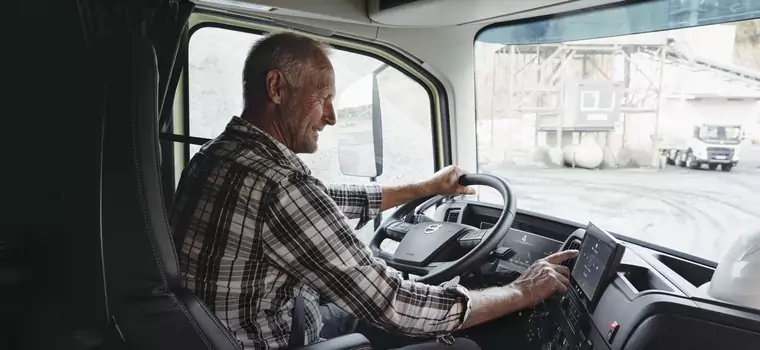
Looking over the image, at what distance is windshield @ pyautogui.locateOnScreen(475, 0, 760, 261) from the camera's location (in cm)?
171

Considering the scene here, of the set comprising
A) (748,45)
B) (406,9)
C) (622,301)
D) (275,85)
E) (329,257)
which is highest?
(406,9)

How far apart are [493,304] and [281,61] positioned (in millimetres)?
846

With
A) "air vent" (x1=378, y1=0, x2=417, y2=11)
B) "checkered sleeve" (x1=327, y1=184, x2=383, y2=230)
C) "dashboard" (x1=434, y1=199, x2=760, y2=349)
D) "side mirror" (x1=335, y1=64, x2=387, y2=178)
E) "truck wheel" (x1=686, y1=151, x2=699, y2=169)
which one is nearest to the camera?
"dashboard" (x1=434, y1=199, x2=760, y2=349)

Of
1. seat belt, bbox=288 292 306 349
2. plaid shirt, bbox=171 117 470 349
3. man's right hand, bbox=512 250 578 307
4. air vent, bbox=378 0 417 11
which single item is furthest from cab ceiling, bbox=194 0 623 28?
seat belt, bbox=288 292 306 349

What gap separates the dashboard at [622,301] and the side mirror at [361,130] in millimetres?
647

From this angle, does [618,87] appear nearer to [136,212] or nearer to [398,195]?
[398,195]

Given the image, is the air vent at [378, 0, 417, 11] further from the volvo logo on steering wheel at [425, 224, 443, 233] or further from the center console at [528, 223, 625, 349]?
the center console at [528, 223, 625, 349]

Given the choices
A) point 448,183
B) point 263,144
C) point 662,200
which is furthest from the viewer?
point 448,183

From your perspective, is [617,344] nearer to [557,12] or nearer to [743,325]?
[743,325]

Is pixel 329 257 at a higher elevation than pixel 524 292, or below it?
higher

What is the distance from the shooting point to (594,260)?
1573 mm

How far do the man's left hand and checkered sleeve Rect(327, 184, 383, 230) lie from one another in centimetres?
21

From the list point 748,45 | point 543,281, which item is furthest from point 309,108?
point 748,45

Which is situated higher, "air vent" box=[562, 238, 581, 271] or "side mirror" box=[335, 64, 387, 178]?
"side mirror" box=[335, 64, 387, 178]
